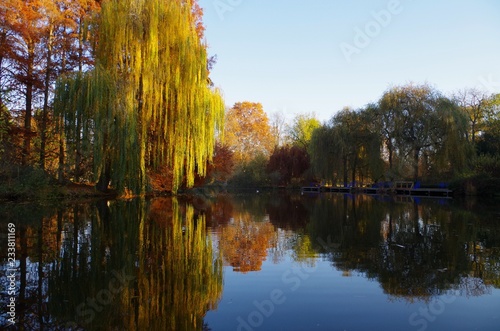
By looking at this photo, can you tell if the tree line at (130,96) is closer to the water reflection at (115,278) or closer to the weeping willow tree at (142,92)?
the weeping willow tree at (142,92)

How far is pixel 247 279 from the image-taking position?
582 cm

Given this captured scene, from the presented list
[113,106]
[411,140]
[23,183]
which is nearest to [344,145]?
[411,140]

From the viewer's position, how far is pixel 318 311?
4.44m

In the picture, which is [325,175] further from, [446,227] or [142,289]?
[142,289]

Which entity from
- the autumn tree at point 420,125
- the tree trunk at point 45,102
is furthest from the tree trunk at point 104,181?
the autumn tree at point 420,125

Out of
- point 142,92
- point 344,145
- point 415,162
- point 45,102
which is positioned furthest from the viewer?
point 344,145

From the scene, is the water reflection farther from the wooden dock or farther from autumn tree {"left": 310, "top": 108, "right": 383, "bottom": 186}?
autumn tree {"left": 310, "top": 108, "right": 383, "bottom": 186}

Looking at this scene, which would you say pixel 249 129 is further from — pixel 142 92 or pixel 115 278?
pixel 115 278

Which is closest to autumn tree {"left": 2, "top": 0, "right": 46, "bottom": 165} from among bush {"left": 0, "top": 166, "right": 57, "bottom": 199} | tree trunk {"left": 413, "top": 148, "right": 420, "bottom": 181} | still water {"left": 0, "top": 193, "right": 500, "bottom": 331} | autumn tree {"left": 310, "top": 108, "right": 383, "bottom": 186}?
bush {"left": 0, "top": 166, "right": 57, "bottom": 199}

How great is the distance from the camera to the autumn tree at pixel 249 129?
195 ft

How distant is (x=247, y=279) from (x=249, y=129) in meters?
56.6

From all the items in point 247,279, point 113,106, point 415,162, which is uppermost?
point 113,106

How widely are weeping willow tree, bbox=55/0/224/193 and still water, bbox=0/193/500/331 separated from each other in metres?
7.07

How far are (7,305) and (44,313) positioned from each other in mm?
534
